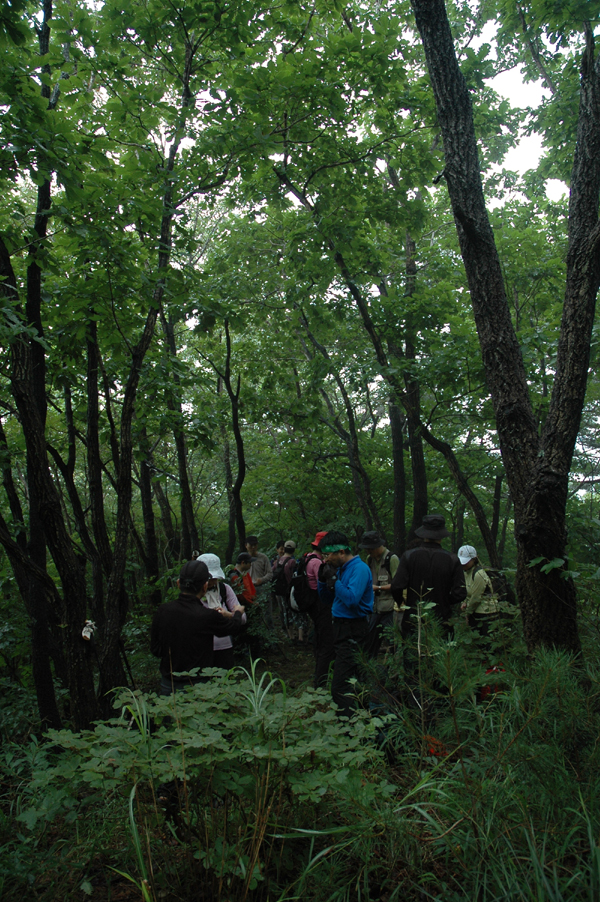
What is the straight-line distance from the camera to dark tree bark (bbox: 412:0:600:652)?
350 centimetres

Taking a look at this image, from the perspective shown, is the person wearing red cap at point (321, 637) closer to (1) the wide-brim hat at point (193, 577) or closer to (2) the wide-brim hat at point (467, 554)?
(2) the wide-brim hat at point (467, 554)

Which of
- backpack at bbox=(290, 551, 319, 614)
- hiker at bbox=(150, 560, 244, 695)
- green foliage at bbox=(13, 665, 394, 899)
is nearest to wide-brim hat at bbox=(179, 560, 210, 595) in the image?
hiker at bbox=(150, 560, 244, 695)

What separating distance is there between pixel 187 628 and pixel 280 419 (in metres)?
7.77

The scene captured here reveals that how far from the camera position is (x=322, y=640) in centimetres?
589

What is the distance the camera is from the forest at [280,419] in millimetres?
1787

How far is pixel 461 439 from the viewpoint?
15.9m

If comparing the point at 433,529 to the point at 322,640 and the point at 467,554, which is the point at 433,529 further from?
the point at 322,640

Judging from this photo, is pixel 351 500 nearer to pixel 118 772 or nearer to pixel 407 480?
pixel 407 480

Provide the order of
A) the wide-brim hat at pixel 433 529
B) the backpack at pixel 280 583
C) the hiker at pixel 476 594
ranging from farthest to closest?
the backpack at pixel 280 583
the hiker at pixel 476 594
the wide-brim hat at pixel 433 529

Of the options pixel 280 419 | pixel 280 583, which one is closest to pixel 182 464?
pixel 280 419

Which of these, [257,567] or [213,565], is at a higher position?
[213,565]

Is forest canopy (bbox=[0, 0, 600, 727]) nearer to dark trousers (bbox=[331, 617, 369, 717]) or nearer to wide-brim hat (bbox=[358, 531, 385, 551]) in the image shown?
dark trousers (bbox=[331, 617, 369, 717])

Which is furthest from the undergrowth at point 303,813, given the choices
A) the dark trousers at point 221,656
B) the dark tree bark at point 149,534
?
the dark tree bark at point 149,534

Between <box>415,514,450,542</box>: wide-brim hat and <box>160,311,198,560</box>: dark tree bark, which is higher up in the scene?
<box>160,311,198,560</box>: dark tree bark
